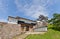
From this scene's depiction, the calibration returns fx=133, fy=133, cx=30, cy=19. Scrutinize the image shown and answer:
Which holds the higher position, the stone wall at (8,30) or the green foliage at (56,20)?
the green foliage at (56,20)

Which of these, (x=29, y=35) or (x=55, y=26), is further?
(x=55, y=26)

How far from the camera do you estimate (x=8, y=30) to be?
30.6 meters

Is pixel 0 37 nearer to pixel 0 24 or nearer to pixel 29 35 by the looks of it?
pixel 0 24

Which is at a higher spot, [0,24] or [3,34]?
[0,24]

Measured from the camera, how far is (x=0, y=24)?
30.2 m

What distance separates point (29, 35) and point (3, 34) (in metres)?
5.79

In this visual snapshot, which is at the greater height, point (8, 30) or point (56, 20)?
point (56, 20)

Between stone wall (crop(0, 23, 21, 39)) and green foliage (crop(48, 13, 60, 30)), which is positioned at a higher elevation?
green foliage (crop(48, 13, 60, 30))

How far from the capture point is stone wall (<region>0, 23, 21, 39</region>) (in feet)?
97.2

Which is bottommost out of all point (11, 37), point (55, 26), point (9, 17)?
point (11, 37)

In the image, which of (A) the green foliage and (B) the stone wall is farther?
(A) the green foliage

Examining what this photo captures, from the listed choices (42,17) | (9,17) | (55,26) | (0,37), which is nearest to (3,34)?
(0,37)

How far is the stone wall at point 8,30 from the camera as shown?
2962cm

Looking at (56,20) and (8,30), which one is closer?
(8,30)
